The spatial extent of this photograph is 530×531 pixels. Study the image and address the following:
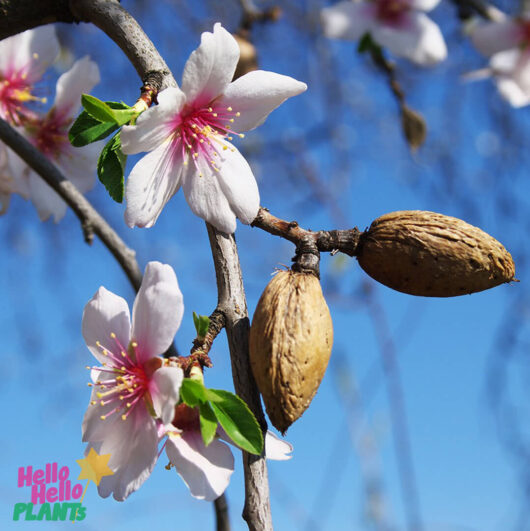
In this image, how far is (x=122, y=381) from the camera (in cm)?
90

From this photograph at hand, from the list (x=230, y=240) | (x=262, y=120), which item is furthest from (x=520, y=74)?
(x=230, y=240)

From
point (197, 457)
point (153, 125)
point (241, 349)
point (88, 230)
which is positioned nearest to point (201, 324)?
point (241, 349)

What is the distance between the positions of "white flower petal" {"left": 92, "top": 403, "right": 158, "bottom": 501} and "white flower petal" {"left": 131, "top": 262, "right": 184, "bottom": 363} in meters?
0.09

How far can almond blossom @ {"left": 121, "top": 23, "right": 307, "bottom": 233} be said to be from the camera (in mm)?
881

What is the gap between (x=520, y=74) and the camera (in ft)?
5.67

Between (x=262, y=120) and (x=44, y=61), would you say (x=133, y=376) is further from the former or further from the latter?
(x=44, y=61)

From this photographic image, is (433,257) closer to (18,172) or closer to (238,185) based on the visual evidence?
(238,185)

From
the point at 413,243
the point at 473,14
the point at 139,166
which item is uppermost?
the point at 473,14

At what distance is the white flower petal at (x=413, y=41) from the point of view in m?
1.43

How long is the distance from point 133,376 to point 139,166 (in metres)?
0.29

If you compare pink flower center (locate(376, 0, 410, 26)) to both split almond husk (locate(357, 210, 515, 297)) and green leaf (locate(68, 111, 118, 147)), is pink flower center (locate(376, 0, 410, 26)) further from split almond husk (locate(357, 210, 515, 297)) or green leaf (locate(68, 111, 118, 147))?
green leaf (locate(68, 111, 118, 147))

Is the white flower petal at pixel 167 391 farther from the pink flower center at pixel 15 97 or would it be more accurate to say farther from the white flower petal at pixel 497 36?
the white flower petal at pixel 497 36

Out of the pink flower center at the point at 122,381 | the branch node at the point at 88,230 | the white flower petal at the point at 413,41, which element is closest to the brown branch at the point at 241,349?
the pink flower center at the point at 122,381

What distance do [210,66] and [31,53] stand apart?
80cm
